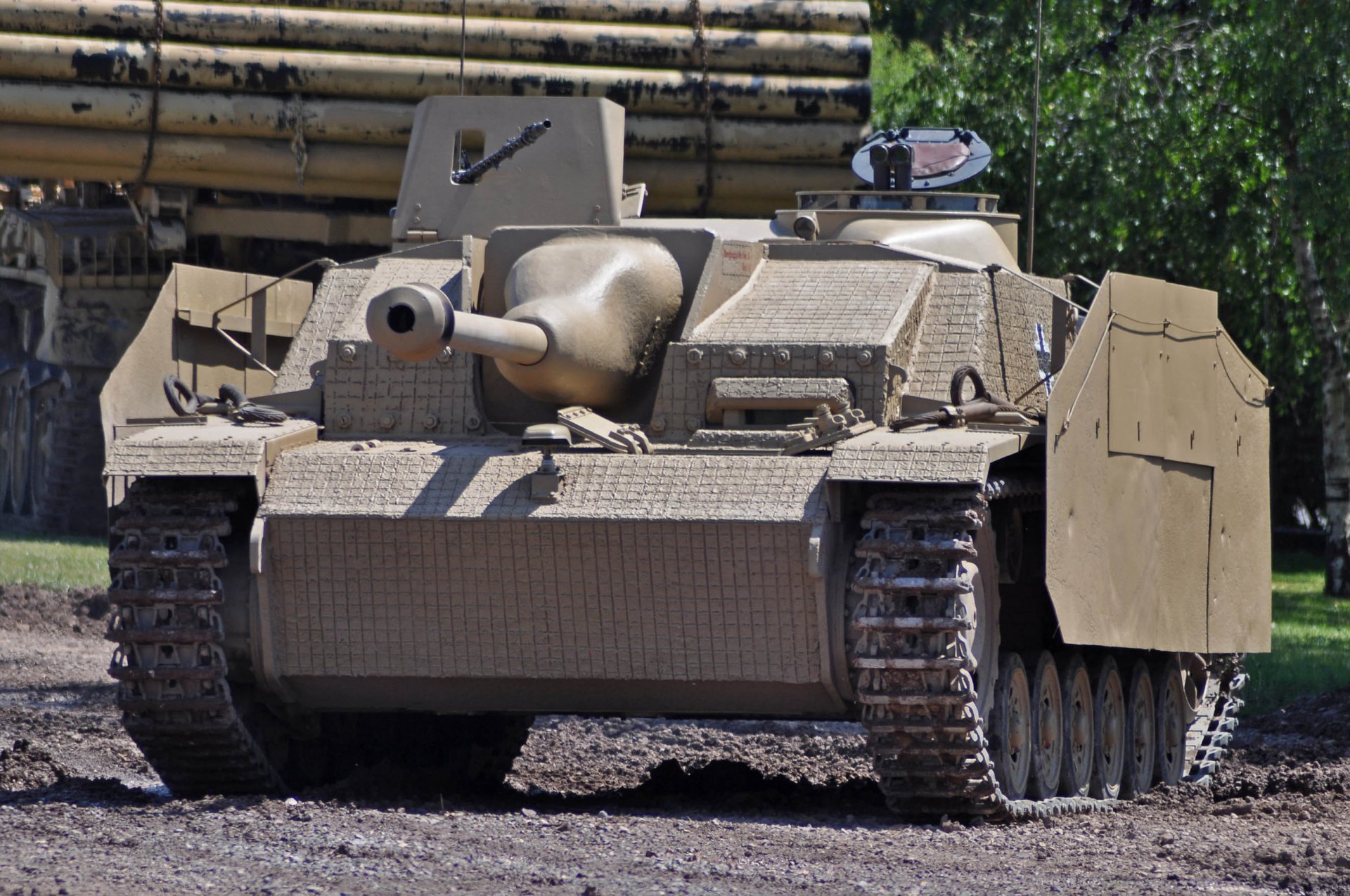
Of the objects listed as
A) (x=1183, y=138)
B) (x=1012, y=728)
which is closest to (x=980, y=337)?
(x=1012, y=728)

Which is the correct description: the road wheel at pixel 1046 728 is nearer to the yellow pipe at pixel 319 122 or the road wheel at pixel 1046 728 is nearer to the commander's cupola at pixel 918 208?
the commander's cupola at pixel 918 208

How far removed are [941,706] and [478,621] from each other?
69.8 inches

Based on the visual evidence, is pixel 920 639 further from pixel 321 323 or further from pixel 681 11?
pixel 681 11

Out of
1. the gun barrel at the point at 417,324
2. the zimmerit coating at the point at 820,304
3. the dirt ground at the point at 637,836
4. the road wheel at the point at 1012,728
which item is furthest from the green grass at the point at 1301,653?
the gun barrel at the point at 417,324

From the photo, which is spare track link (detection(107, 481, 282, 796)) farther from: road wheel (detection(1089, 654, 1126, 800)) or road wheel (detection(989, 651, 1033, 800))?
road wheel (detection(1089, 654, 1126, 800))

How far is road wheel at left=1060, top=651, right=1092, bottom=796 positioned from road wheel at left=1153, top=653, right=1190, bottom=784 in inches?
41.9

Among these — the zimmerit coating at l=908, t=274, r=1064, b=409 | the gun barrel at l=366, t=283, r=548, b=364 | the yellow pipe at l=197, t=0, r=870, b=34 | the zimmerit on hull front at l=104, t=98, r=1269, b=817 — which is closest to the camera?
the gun barrel at l=366, t=283, r=548, b=364

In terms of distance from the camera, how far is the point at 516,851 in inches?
268

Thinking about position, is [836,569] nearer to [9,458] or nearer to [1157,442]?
[1157,442]

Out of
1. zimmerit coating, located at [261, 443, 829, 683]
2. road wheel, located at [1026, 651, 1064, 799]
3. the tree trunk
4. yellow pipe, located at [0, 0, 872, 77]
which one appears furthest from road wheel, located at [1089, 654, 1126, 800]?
yellow pipe, located at [0, 0, 872, 77]

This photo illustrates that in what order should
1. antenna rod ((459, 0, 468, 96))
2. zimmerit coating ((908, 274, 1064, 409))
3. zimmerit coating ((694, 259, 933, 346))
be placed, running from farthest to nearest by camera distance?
antenna rod ((459, 0, 468, 96))
zimmerit coating ((908, 274, 1064, 409))
zimmerit coating ((694, 259, 933, 346))

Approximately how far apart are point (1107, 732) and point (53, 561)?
430 inches

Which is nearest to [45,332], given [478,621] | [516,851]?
[478,621]

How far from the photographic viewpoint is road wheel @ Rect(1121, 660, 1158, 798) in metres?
10.1
